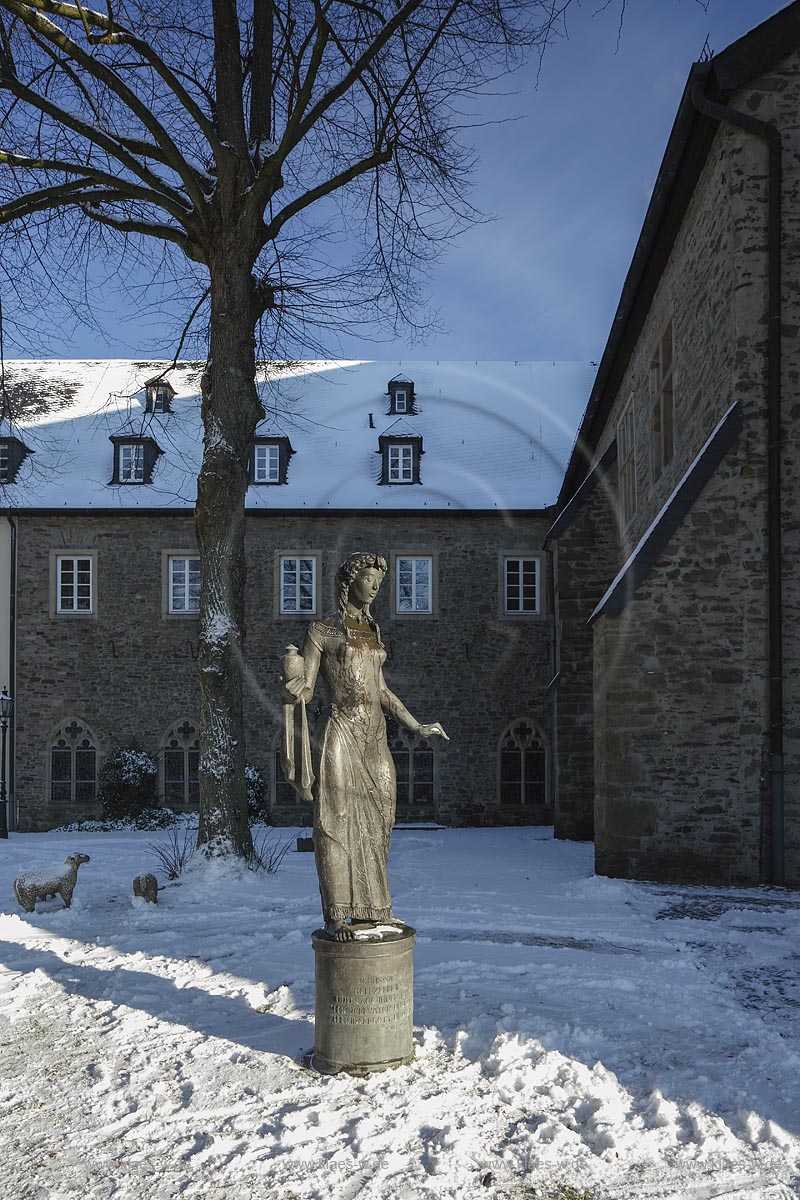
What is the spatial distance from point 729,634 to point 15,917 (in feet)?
22.5

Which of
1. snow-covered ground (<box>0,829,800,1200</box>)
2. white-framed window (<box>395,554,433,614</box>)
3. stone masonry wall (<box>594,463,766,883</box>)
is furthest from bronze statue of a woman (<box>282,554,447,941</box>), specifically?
white-framed window (<box>395,554,433,614</box>)

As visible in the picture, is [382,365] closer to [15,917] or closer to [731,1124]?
[15,917]

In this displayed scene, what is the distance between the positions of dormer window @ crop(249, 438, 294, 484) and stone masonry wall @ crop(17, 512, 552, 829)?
1.41m

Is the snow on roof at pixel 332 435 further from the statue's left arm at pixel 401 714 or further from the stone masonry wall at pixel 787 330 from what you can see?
the statue's left arm at pixel 401 714

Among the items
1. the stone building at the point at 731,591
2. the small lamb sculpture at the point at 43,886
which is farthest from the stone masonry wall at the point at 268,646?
the small lamb sculpture at the point at 43,886

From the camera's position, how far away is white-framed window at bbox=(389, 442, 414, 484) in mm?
21109

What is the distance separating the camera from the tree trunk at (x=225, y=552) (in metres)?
10.7

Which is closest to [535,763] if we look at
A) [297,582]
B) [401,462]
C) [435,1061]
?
[297,582]

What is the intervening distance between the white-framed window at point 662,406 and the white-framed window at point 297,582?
9197mm

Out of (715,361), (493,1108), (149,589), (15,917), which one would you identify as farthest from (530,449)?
(493,1108)

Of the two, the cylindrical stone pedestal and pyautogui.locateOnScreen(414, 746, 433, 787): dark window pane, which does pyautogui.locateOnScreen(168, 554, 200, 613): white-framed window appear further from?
the cylindrical stone pedestal

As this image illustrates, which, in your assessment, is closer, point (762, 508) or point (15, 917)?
point (15, 917)

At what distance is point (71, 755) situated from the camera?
20.0 meters

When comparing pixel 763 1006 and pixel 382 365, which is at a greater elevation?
pixel 382 365
